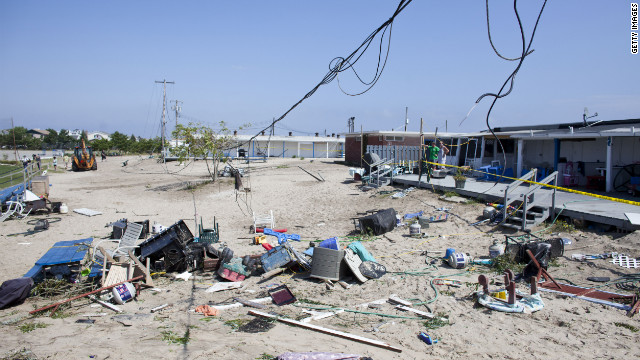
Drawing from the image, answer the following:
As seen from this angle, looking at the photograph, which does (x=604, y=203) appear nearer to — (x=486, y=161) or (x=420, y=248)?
(x=420, y=248)

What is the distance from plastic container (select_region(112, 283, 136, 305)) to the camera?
22.9 feet

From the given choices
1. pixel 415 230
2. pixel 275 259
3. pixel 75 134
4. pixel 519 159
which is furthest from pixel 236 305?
pixel 75 134

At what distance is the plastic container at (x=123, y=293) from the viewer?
275 inches

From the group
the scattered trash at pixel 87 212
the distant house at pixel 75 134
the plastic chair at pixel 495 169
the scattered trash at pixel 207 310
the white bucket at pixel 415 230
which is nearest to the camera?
the scattered trash at pixel 207 310

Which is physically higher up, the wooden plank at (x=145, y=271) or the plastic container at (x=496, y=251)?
the plastic container at (x=496, y=251)

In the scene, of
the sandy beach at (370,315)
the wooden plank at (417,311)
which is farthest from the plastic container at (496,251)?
the wooden plank at (417,311)

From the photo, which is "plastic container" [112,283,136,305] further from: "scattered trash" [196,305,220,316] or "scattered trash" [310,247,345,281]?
"scattered trash" [310,247,345,281]

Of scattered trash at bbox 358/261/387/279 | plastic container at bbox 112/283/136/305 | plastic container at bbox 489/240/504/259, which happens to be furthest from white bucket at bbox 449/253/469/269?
plastic container at bbox 112/283/136/305

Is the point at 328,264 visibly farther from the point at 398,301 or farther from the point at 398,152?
the point at 398,152

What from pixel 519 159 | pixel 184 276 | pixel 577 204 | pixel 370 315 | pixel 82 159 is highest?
pixel 519 159

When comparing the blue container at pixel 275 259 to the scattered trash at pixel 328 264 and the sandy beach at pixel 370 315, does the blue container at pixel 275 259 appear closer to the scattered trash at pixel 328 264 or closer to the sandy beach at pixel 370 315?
the sandy beach at pixel 370 315

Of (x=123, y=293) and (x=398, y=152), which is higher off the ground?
(x=398, y=152)

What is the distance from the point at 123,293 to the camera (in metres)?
7.11

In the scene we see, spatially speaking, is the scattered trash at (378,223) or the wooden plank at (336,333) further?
the scattered trash at (378,223)
